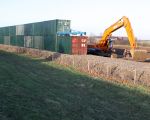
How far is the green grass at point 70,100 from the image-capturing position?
12.5m

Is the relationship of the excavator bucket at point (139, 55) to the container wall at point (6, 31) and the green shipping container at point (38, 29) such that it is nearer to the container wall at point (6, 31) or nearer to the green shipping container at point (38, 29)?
the green shipping container at point (38, 29)

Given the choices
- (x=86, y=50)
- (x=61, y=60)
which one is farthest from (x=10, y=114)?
(x=86, y=50)

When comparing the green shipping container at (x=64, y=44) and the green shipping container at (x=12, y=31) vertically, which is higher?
the green shipping container at (x=12, y=31)

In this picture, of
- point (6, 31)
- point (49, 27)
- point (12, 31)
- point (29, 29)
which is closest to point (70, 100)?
point (49, 27)

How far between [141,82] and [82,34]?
68.2 feet

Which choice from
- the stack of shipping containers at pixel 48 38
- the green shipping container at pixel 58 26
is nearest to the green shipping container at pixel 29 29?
the stack of shipping containers at pixel 48 38

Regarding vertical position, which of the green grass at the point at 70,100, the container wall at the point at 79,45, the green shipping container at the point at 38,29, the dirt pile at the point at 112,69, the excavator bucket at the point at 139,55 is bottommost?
the green grass at the point at 70,100

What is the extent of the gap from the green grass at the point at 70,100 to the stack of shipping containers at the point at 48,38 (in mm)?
16843

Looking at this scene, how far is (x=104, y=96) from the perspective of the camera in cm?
1683

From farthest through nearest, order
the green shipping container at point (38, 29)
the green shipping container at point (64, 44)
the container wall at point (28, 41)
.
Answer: the container wall at point (28, 41) < the green shipping container at point (38, 29) < the green shipping container at point (64, 44)

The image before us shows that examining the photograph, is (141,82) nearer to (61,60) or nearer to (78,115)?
(78,115)

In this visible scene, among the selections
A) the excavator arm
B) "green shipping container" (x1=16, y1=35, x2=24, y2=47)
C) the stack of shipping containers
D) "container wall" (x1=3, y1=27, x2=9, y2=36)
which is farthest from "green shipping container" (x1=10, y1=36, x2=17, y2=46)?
the excavator arm

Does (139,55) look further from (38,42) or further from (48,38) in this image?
(38,42)

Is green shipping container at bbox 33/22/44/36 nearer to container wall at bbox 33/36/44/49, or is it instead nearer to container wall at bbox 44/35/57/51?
container wall at bbox 33/36/44/49
